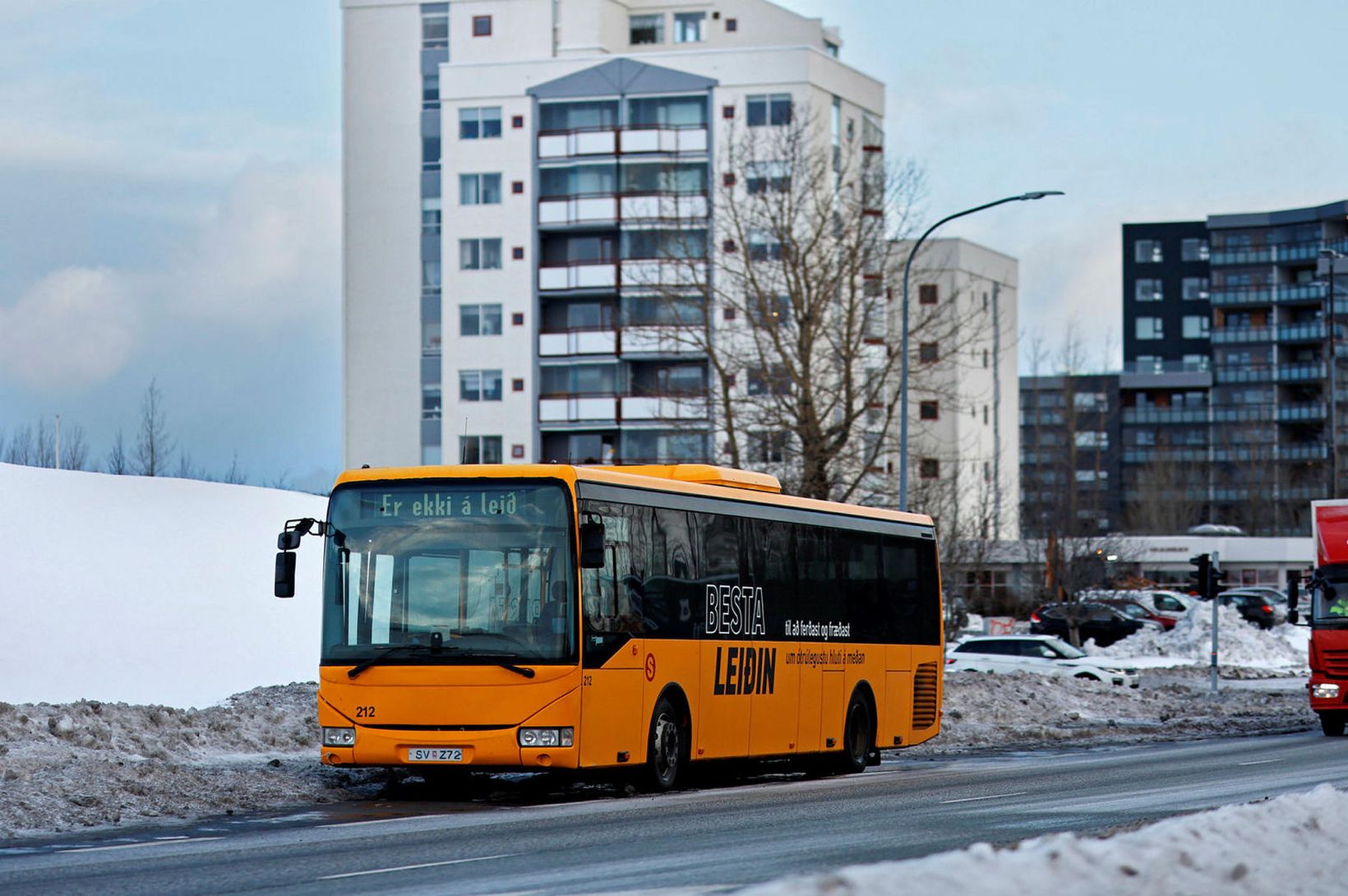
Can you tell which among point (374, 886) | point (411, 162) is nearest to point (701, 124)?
point (411, 162)

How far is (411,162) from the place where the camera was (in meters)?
93.1

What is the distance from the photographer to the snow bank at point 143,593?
93.3 feet

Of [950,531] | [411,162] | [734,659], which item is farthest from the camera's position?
[411,162]

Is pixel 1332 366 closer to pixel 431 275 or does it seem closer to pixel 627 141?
pixel 627 141

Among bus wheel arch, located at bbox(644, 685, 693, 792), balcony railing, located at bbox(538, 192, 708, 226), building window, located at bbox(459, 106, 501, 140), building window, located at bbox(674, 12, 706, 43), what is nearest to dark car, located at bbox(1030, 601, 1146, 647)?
balcony railing, located at bbox(538, 192, 708, 226)

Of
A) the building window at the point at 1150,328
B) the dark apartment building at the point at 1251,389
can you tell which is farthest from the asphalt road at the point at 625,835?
the building window at the point at 1150,328

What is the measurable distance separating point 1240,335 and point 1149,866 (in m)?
146

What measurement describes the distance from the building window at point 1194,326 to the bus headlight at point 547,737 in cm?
15197

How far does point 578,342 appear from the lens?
291ft

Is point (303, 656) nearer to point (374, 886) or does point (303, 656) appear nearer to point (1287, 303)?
point (374, 886)

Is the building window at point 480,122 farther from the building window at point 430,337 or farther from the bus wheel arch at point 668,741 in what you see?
the bus wheel arch at point 668,741

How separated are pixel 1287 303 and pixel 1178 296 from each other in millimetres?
17725

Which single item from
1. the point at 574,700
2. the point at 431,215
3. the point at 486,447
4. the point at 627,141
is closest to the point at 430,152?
the point at 431,215

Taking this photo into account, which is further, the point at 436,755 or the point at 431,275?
the point at 431,275
